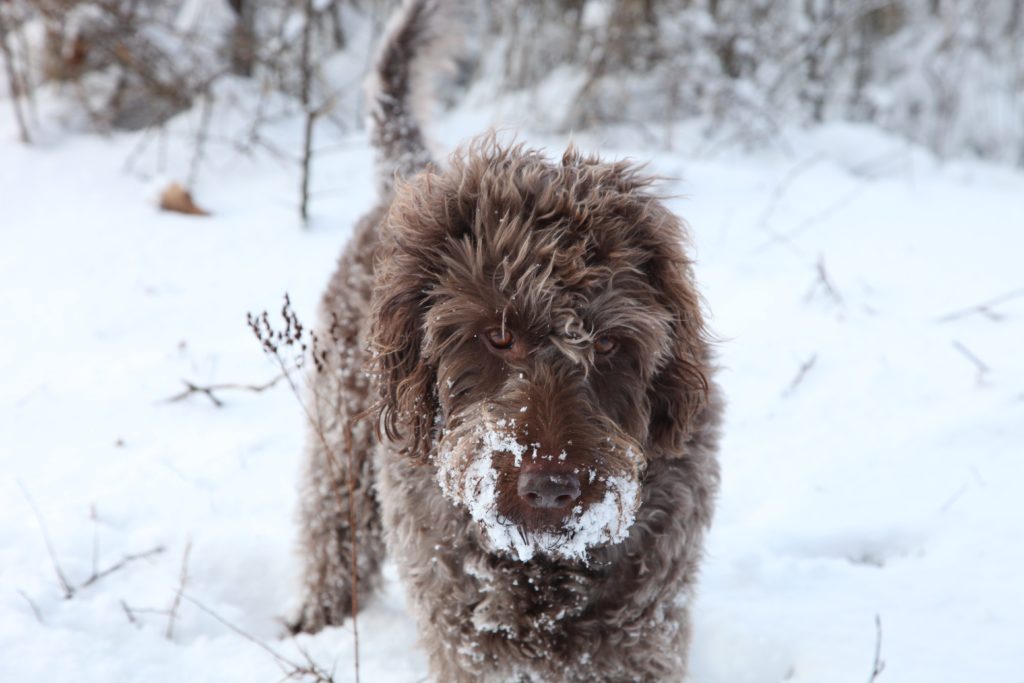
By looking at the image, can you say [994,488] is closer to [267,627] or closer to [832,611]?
[832,611]

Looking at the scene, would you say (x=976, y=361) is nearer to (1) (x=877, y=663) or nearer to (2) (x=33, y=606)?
(1) (x=877, y=663)

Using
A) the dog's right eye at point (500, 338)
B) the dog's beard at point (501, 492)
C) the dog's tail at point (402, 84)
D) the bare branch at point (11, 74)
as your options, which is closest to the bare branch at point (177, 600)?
the dog's beard at point (501, 492)

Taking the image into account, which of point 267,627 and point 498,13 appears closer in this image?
point 267,627

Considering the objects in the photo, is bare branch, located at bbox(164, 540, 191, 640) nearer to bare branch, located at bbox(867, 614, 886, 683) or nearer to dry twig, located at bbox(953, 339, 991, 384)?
bare branch, located at bbox(867, 614, 886, 683)

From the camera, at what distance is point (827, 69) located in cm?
1138

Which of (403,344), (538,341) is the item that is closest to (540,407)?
(538,341)

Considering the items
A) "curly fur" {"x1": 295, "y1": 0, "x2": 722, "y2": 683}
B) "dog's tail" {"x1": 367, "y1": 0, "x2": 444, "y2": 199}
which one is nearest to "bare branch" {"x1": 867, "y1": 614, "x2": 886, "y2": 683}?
"curly fur" {"x1": 295, "y1": 0, "x2": 722, "y2": 683}

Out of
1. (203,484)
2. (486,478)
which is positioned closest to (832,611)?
(486,478)

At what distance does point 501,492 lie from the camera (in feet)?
6.27

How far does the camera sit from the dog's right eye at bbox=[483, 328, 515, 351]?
81.0 inches

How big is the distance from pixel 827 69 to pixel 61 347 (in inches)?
411

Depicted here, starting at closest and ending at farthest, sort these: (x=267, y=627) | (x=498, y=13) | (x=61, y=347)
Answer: (x=267, y=627), (x=61, y=347), (x=498, y=13)

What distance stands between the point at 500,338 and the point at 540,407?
0.22 m

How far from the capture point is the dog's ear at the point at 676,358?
221cm
